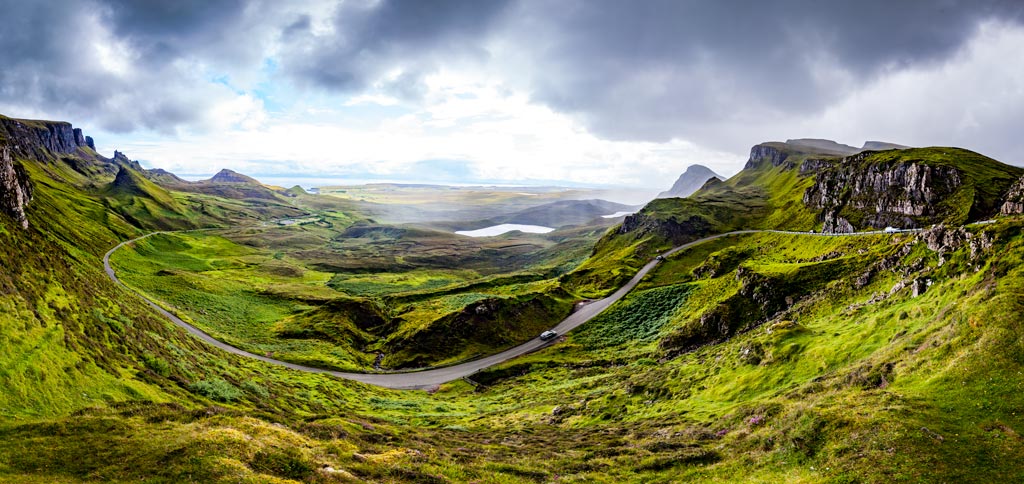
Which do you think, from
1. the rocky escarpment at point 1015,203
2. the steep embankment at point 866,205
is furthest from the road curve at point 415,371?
the steep embankment at point 866,205

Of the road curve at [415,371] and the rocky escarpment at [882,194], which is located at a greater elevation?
the rocky escarpment at [882,194]

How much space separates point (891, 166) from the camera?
129375mm

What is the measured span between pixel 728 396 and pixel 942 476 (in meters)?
21.2

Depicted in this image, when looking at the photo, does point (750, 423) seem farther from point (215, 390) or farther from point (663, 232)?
point (663, 232)

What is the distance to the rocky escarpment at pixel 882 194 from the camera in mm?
109625

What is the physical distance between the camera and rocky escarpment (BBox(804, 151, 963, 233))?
360 feet

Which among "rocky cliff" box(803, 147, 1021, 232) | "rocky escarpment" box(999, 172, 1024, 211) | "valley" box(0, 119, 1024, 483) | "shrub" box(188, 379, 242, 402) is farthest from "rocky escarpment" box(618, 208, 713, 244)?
"shrub" box(188, 379, 242, 402)

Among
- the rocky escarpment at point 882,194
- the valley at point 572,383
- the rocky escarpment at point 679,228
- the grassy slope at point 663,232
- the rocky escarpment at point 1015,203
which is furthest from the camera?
the rocky escarpment at point 679,228

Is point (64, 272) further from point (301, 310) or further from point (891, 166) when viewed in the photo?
point (891, 166)

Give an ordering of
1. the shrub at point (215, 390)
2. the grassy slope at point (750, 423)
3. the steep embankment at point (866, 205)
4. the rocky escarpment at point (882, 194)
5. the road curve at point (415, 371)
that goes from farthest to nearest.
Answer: the rocky escarpment at point (882, 194) → the steep embankment at point (866, 205) → the road curve at point (415, 371) → the shrub at point (215, 390) → the grassy slope at point (750, 423)

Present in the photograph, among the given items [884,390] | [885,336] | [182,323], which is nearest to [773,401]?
[884,390]

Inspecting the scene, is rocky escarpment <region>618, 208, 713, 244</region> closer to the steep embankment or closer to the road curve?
the steep embankment

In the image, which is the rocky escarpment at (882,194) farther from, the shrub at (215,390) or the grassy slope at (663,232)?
the shrub at (215,390)

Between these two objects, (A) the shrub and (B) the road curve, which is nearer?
(A) the shrub
